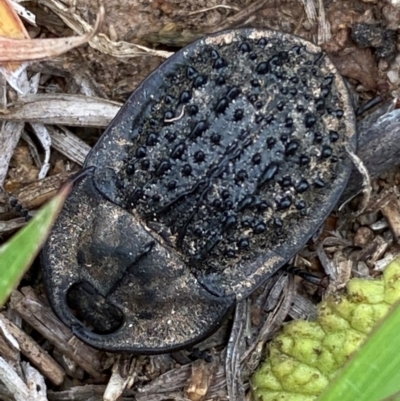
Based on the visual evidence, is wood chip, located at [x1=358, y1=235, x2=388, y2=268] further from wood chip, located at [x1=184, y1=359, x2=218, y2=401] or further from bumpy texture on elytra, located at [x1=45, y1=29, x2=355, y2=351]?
wood chip, located at [x1=184, y1=359, x2=218, y2=401]

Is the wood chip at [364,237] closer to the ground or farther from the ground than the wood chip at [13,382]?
farther from the ground

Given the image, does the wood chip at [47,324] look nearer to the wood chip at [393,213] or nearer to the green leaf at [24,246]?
the green leaf at [24,246]

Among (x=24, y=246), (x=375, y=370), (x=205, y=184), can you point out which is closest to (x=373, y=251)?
(x=205, y=184)

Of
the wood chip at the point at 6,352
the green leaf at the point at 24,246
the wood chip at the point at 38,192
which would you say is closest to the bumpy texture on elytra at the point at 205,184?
the wood chip at the point at 38,192

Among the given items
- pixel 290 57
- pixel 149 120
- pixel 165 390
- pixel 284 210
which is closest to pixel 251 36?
pixel 290 57

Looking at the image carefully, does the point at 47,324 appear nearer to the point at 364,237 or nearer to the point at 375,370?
the point at 364,237

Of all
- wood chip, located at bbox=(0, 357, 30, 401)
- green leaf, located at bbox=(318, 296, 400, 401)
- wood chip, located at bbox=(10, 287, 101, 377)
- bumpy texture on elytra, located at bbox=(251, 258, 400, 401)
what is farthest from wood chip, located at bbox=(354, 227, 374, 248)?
wood chip, located at bbox=(0, 357, 30, 401)
